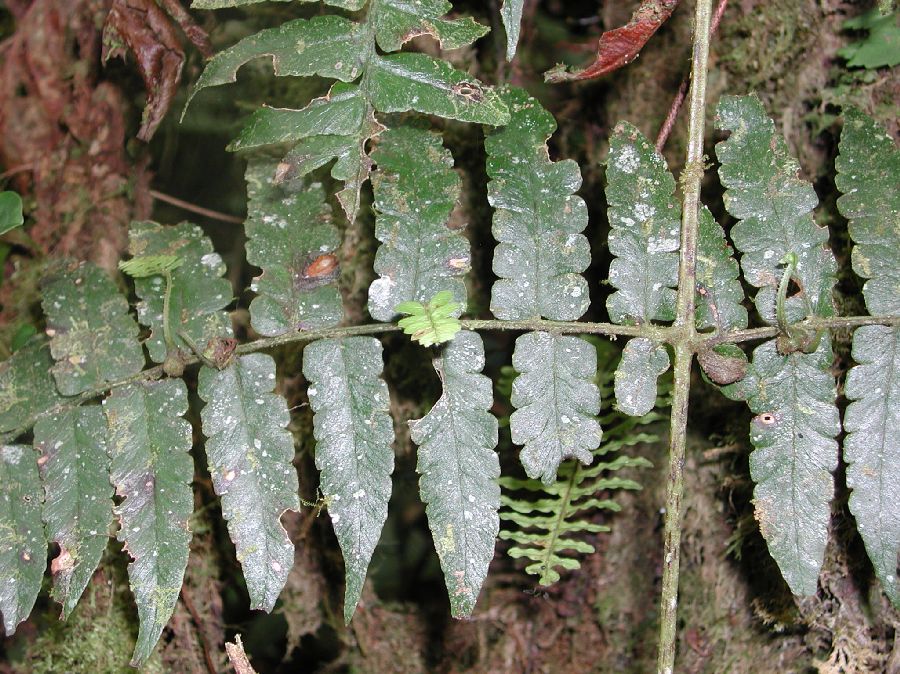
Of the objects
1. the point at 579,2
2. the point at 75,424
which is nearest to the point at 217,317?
the point at 75,424

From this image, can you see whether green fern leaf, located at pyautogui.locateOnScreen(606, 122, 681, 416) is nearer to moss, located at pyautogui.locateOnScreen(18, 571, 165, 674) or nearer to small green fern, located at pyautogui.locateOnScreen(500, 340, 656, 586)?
small green fern, located at pyautogui.locateOnScreen(500, 340, 656, 586)

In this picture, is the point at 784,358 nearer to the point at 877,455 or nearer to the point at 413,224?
the point at 877,455

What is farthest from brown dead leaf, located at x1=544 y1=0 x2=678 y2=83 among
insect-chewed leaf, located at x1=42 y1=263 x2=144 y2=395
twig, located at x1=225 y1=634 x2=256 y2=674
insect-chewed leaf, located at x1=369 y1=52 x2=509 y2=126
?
twig, located at x1=225 y1=634 x2=256 y2=674

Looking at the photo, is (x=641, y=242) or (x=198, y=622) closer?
(x=641, y=242)

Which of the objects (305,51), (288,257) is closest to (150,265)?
(288,257)

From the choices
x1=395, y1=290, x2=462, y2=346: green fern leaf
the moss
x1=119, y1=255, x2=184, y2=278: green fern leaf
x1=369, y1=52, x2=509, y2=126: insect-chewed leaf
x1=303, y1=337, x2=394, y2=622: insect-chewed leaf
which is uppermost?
x1=369, y1=52, x2=509, y2=126: insect-chewed leaf

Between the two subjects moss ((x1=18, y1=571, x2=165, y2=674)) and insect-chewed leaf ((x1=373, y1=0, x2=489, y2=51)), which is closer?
insect-chewed leaf ((x1=373, y1=0, x2=489, y2=51))

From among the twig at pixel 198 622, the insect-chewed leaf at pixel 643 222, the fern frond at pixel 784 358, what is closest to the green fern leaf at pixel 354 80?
the insect-chewed leaf at pixel 643 222

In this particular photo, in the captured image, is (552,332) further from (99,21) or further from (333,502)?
(99,21)
